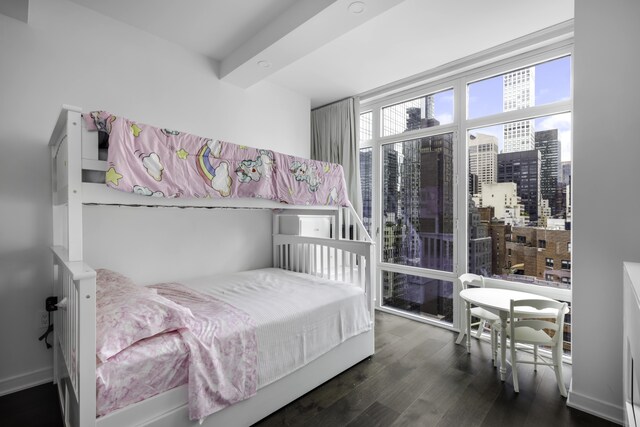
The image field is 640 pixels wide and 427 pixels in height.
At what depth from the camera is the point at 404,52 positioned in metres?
2.81

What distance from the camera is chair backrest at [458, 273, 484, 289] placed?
282cm

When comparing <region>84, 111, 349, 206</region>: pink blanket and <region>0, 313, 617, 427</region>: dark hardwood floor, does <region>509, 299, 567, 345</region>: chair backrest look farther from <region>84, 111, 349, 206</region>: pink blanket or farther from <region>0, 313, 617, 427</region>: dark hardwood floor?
<region>84, 111, 349, 206</region>: pink blanket

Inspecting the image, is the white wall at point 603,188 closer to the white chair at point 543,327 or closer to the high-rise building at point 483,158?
the white chair at point 543,327

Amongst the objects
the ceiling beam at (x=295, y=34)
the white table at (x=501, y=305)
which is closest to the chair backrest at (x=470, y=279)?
the white table at (x=501, y=305)

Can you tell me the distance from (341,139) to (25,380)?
3.66 meters

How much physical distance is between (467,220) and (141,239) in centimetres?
306

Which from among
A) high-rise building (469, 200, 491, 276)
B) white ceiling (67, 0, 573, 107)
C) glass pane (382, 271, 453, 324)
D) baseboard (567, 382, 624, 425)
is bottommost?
baseboard (567, 382, 624, 425)

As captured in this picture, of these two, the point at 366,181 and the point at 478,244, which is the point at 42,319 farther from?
the point at 478,244

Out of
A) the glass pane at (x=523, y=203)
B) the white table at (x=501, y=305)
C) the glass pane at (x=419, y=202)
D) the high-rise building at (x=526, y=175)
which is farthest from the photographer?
the glass pane at (x=419, y=202)

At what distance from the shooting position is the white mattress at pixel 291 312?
1773 millimetres

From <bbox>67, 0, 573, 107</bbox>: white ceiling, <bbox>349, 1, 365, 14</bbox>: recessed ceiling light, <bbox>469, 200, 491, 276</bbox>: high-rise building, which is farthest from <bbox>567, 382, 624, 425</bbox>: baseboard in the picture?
<bbox>349, 1, 365, 14</bbox>: recessed ceiling light

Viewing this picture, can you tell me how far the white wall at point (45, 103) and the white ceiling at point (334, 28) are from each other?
22 centimetres

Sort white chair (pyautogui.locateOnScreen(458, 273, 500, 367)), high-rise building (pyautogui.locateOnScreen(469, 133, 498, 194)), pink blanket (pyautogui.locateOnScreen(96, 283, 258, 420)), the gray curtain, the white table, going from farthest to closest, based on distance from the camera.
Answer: the gray curtain → high-rise building (pyautogui.locateOnScreen(469, 133, 498, 194)) → white chair (pyautogui.locateOnScreen(458, 273, 500, 367)) → the white table → pink blanket (pyautogui.locateOnScreen(96, 283, 258, 420))

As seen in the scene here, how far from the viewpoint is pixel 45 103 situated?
6.97ft
